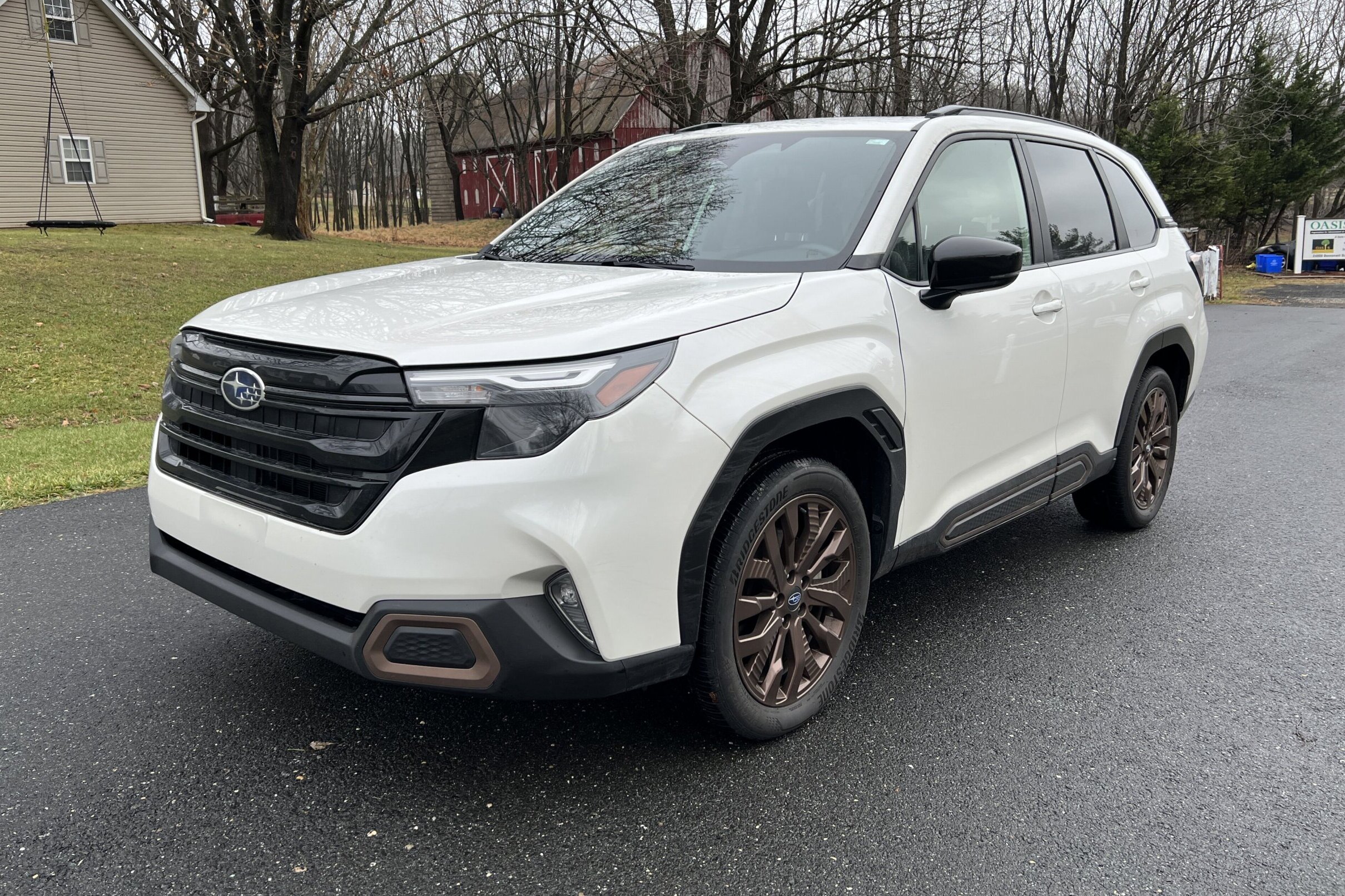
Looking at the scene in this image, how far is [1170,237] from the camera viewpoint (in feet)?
16.9

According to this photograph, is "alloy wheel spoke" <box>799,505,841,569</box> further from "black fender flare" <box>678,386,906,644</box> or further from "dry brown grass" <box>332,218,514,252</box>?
"dry brown grass" <box>332,218,514,252</box>

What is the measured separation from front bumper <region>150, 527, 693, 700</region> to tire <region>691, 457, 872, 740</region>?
0.68 feet

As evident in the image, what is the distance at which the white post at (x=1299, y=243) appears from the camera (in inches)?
1138

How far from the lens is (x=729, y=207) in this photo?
364 centimetres

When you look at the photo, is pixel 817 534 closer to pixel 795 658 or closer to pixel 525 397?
pixel 795 658

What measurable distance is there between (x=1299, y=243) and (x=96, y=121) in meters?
35.7

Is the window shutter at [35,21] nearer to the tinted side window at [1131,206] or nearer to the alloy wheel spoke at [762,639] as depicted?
the tinted side window at [1131,206]

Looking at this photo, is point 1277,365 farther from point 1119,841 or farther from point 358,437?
point 358,437

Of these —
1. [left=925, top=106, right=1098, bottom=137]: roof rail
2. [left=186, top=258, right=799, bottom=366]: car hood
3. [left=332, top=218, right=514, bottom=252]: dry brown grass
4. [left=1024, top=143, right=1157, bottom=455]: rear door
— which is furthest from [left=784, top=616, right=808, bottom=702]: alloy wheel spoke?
[left=332, top=218, right=514, bottom=252]: dry brown grass

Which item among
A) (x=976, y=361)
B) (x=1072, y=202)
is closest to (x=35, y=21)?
(x=1072, y=202)

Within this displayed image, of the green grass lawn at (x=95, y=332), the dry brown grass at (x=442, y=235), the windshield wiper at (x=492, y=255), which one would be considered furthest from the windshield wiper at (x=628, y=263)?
the dry brown grass at (x=442, y=235)

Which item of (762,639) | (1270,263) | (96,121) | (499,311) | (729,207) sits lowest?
(762,639)

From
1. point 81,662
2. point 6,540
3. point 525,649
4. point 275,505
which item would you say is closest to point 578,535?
point 525,649

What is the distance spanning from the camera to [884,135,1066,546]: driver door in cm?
332
